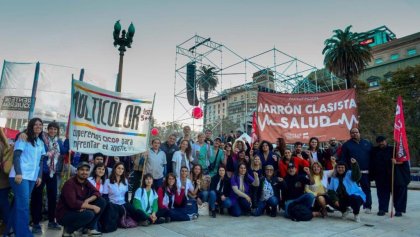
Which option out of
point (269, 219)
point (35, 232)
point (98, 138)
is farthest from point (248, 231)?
point (35, 232)

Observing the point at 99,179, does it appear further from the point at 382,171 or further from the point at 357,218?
the point at 382,171

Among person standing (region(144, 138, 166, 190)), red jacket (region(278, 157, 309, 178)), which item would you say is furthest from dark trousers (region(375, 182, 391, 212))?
person standing (region(144, 138, 166, 190))

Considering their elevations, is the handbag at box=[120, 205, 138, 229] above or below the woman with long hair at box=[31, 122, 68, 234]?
below

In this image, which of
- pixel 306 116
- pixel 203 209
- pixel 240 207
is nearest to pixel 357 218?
pixel 240 207

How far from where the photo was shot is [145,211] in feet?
17.6

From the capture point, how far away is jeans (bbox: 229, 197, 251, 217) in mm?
6344

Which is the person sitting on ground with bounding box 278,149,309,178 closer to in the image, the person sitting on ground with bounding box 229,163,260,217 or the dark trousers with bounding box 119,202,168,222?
the person sitting on ground with bounding box 229,163,260,217

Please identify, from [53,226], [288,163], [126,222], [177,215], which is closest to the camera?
[53,226]

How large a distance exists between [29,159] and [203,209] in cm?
354

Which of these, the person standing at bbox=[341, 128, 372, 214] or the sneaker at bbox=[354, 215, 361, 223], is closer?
the sneaker at bbox=[354, 215, 361, 223]

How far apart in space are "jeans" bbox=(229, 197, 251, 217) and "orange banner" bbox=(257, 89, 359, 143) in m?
2.04

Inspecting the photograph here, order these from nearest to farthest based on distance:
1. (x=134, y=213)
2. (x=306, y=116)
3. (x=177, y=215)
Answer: (x=134, y=213)
(x=177, y=215)
(x=306, y=116)

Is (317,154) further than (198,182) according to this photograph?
Yes

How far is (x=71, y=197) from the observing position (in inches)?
171
